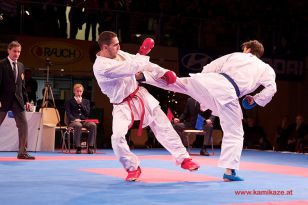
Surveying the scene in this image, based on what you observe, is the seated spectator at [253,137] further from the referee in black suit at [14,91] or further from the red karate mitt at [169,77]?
the red karate mitt at [169,77]

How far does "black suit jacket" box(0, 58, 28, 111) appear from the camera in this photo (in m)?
7.13

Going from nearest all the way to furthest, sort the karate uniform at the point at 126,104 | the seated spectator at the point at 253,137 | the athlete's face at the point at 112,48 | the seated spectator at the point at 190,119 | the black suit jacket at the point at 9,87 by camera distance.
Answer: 1. the karate uniform at the point at 126,104
2. the athlete's face at the point at 112,48
3. the black suit jacket at the point at 9,87
4. the seated spectator at the point at 190,119
5. the seated spectator at the point at 253,137

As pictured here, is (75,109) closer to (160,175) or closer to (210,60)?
(160,175)

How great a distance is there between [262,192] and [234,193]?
0.86ft

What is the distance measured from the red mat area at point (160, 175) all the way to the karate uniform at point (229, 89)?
0.45 metres

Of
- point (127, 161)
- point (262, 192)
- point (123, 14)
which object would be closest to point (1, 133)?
point (123, 14)

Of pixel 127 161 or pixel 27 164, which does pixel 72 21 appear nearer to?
pixel 27 164

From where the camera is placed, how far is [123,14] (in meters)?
12.0

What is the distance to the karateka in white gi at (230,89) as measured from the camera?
502cm

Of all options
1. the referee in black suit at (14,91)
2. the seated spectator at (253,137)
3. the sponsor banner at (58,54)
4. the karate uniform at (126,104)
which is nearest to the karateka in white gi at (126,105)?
the karate uniform at (126,104)

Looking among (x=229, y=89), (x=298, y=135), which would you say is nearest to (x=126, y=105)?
(x=229, y=89)

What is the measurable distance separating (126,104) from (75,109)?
450cm

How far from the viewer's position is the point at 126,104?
5039 mm

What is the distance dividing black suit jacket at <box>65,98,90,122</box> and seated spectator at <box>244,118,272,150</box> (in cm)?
465
